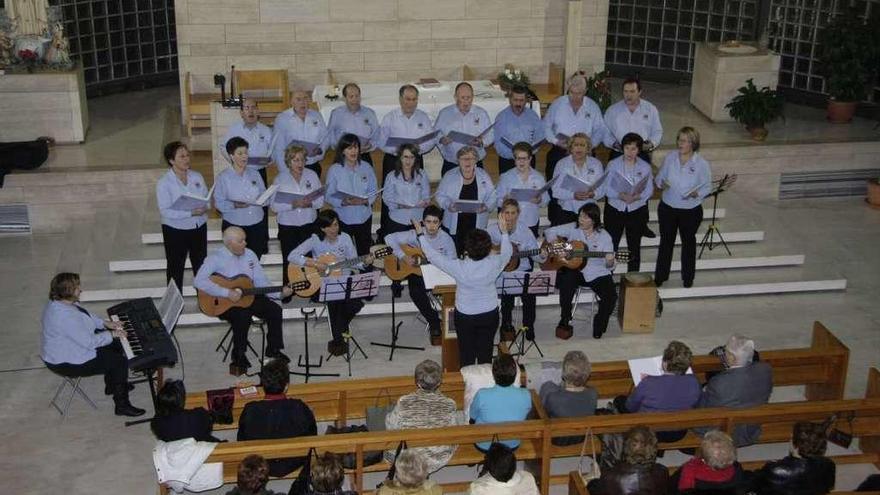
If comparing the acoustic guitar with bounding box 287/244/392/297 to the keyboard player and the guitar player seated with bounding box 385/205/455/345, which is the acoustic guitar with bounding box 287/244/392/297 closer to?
the guitar player seated with bounding box 385/205/455/345

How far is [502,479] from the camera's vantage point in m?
6.75

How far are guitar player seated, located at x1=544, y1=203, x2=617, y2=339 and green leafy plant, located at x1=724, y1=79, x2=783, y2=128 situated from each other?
4.71 metres

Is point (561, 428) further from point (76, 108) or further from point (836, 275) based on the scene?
point (76, 108)

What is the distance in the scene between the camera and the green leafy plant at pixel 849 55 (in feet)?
47.9

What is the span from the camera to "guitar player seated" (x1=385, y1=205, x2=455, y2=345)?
381 inches

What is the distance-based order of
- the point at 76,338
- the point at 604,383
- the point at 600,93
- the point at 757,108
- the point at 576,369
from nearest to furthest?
the point at 576,369
the point at 604,383
the point at 76,338
the point at 600,93
the point at 757,108

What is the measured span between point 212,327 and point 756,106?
7215mm

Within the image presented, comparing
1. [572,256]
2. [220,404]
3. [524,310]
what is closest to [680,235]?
[572,256]

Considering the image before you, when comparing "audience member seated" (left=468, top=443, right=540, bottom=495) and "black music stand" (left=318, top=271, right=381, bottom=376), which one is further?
"black music stand" (left=318, top=271, right=381, bottom=376)

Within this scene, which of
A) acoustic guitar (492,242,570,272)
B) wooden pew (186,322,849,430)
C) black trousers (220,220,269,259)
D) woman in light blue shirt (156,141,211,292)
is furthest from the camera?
black trousers (220,220,269,259)

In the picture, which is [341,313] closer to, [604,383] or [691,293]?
[604,383]

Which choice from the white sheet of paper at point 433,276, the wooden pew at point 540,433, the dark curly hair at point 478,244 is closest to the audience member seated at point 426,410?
the wooden pew at point 540,433

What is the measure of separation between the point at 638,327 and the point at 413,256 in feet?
7.28

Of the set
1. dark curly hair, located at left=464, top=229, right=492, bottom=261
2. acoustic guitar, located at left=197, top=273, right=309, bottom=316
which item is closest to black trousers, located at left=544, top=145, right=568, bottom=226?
dark curly hair, located at left=464, top=229, right=492, bottom=261
